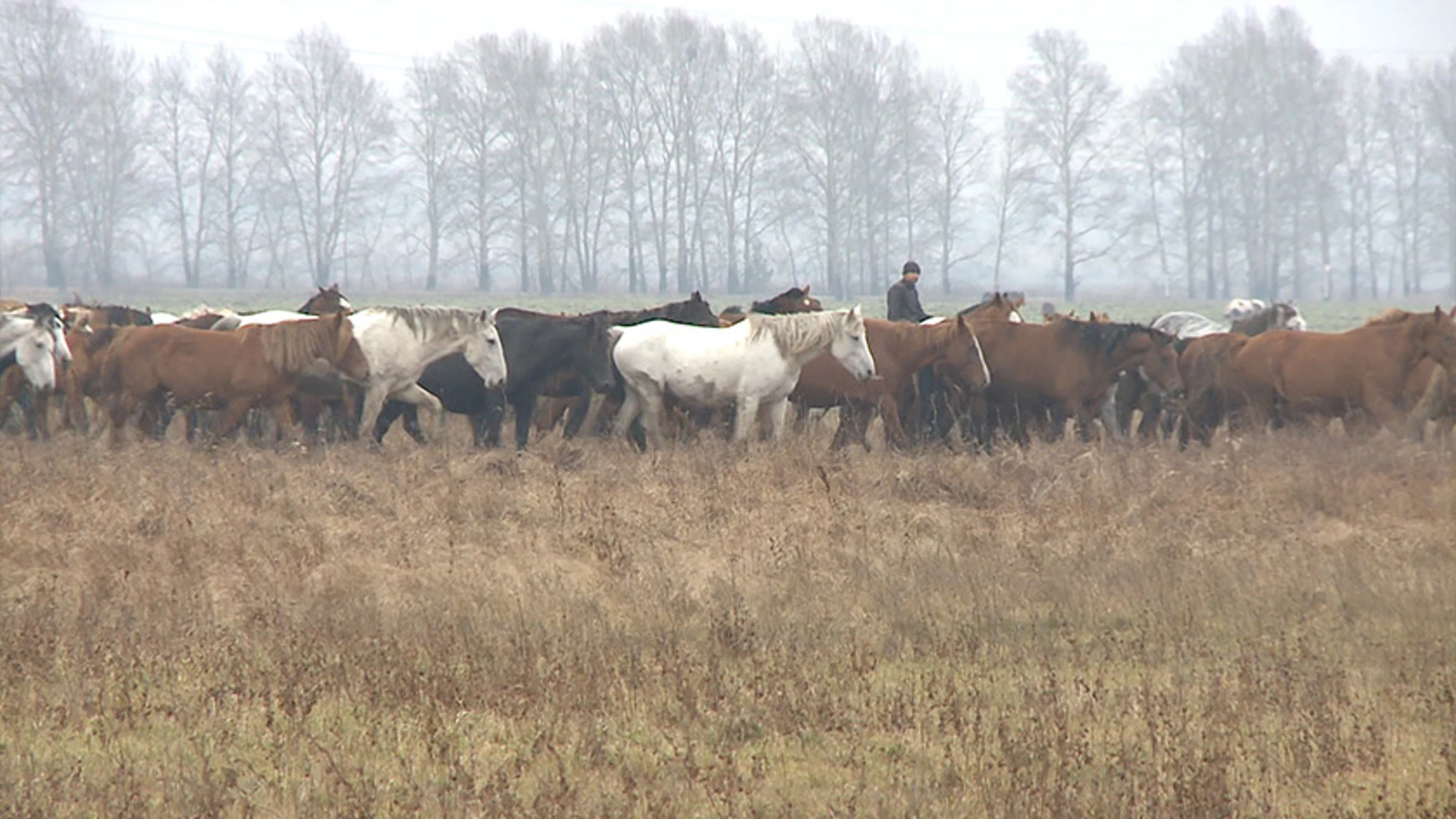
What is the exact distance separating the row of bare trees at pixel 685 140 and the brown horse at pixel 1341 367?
63131 mm

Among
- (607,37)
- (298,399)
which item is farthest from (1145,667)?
(607,37)

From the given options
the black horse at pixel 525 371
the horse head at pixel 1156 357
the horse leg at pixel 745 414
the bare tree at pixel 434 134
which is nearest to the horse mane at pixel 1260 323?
the horse head at pixel 1156 357

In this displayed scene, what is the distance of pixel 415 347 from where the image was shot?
1692 cm

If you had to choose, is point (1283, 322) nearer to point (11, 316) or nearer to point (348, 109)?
point (11, 316)

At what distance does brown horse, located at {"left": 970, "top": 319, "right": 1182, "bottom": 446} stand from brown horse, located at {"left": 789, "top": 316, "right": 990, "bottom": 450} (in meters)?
0.33

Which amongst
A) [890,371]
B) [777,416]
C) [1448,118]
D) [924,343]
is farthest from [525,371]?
[1448,118]

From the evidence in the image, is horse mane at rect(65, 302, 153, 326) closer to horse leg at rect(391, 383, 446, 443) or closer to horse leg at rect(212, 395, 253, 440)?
horse leg at rect(212, 395, 253, 440)

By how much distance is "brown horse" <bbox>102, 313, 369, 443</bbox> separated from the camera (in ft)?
53.8

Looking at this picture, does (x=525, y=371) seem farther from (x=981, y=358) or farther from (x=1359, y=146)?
(x=1359, y=146)

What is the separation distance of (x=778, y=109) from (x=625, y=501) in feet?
247

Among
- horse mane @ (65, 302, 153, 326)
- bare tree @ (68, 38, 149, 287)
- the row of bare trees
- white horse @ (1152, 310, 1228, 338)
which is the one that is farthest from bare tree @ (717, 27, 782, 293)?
horse mane @ (65, 302, 153, 326)

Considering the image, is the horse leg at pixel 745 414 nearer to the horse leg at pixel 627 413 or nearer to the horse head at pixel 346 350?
the horse leg at pixel 627 413

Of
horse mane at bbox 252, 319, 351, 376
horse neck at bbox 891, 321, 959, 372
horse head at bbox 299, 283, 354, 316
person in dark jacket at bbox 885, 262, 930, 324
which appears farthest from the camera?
person in dark jacket at bbox 885, 262, 930, 324

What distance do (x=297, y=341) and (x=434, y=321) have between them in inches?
54.3
